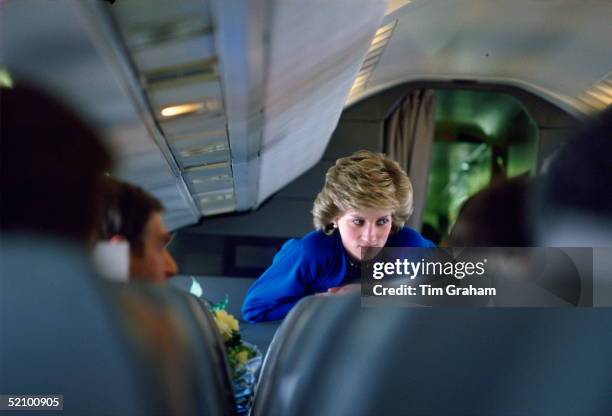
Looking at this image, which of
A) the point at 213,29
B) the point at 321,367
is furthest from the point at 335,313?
the point at 213,29

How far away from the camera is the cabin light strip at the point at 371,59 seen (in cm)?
111

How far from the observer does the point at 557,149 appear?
3.11 feet

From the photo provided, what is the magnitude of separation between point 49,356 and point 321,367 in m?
0.31

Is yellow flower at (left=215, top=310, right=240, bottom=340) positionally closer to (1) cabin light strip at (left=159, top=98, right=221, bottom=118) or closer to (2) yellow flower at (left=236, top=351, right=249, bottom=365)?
(2) yellow flower at (left=236, top=351, right=249, bottom=365)

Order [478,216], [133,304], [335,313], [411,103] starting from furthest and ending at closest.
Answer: [411,103] → [478,216] → [335,313] → [133,304]

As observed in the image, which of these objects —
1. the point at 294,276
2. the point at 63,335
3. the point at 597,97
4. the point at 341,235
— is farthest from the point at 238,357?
the point at 597,97

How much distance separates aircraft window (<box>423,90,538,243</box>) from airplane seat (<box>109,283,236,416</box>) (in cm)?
33

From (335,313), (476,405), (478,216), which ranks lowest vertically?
(476,405)

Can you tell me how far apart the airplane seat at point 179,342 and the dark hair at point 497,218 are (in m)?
0.35

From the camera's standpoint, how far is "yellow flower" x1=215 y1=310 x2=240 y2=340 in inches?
40.3

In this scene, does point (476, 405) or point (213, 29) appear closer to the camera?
point (476, 405)

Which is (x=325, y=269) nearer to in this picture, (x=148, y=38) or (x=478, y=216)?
(x=478, y=216)

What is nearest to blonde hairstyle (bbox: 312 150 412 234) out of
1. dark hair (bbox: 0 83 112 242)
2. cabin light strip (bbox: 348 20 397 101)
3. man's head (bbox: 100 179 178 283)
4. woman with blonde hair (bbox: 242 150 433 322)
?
woman with blonde hair (bbox: 242 150 433 322)

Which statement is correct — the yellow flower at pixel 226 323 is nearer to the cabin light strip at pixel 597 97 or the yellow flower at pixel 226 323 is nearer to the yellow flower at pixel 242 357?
the yellow flower at pixel 242 357
